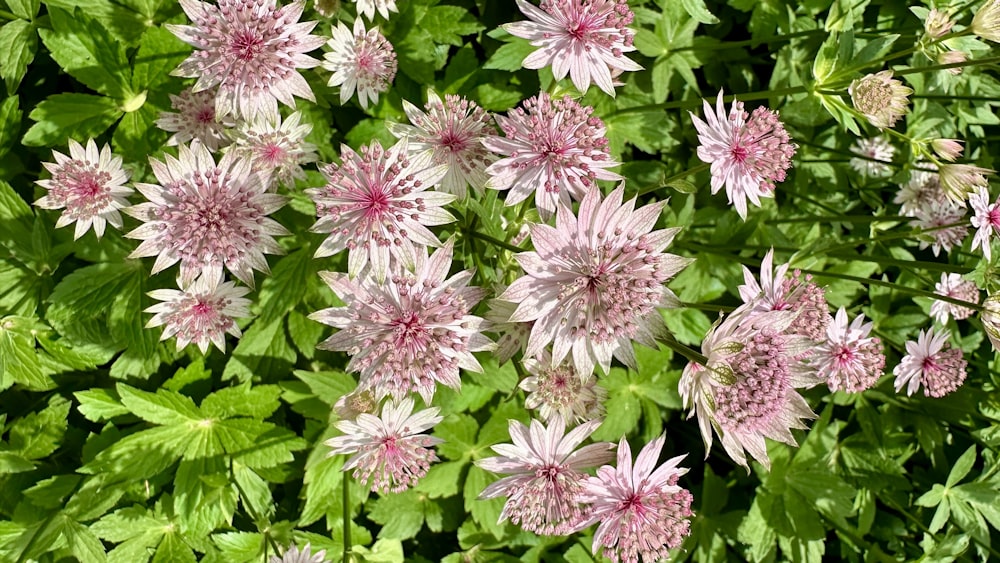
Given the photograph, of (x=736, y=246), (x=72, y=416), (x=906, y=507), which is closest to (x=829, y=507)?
(x=906, y=507)

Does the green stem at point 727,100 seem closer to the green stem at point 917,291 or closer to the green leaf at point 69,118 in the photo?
the green stem at point 917,291

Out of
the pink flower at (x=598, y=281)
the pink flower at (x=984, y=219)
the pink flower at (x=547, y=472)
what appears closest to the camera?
the pink flower at (x=598, y=281)

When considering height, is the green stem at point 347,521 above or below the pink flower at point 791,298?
below

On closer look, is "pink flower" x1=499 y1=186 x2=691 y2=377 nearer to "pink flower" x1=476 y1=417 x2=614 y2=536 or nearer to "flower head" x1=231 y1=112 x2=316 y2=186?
"pink flower" x1=476 y1=417 x2=614 y2=536

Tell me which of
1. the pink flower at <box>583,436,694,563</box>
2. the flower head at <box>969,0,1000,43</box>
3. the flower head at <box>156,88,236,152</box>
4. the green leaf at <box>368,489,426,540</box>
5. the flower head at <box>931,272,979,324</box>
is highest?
the flower head at <box>156,88,236,152</box>

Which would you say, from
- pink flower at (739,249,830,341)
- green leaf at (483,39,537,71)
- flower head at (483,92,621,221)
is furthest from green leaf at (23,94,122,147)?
pink flower at (739,249,830,341)

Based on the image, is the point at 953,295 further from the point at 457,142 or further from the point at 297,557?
the point at 297,557

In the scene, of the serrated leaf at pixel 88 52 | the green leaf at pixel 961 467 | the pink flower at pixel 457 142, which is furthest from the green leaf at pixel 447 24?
the green leaf at pixel 961 467
